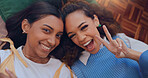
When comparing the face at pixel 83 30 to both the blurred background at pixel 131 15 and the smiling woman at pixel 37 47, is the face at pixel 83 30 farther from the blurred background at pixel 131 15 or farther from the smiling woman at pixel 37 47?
the blurred background at pixel 131 15

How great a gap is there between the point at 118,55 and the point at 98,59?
0.19 meters

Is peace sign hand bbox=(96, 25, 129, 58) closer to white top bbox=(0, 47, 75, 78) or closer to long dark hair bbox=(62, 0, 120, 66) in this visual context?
long dark hair bbox=(62, 0, 120, 66)

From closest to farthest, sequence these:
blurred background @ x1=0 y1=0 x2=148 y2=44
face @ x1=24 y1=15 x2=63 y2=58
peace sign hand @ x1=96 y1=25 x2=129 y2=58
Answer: peace sign hand @ x1=96 y1=25 x2=129 y2=58 → face @ x1=24 y1=15 x2=63 y2=58 → blurred background @ x1=0 y1=0 x2=148 y2=44

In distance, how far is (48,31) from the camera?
79 cm

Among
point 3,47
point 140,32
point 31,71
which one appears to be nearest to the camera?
point 31,71

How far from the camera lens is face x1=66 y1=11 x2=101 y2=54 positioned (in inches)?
31.5

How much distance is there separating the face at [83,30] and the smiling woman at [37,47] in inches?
2.3

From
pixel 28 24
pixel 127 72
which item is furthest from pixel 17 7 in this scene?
pixel 127 72

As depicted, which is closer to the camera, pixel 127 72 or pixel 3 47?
pixel 127 72

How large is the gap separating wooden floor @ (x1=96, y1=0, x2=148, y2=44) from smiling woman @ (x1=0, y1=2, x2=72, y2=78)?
720mm

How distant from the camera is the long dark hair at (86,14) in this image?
33.9 inches

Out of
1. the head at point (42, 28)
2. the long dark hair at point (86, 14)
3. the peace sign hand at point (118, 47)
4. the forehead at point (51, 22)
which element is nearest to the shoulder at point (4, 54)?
the head at point (42, 28)

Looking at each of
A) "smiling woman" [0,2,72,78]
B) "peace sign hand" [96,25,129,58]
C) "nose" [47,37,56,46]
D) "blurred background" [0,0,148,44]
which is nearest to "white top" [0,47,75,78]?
"smiling woman" [0,2,72,78]

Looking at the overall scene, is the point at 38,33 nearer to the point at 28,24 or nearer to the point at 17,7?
the point at 28,24
